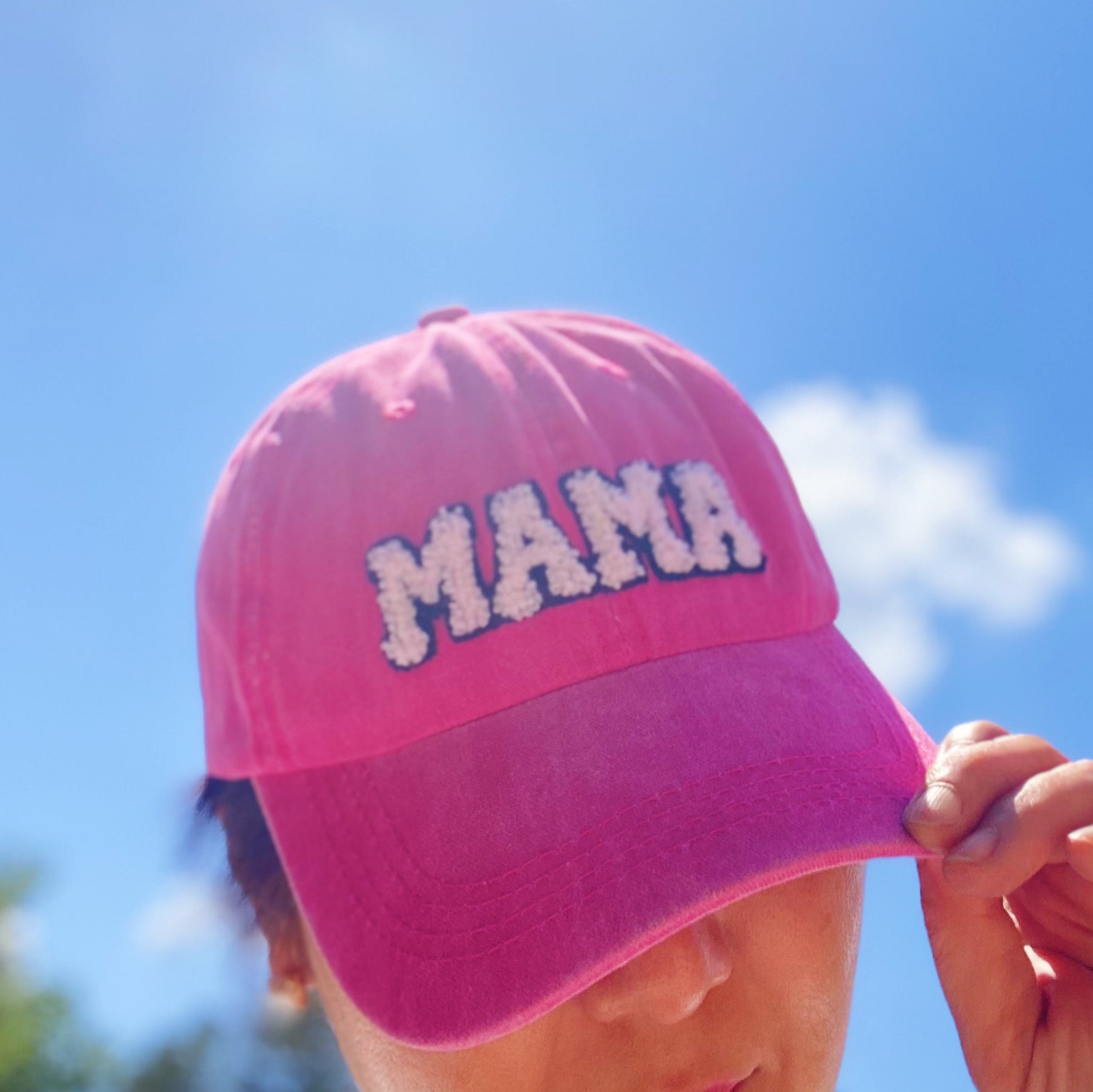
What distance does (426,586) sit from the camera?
1002 millimetres

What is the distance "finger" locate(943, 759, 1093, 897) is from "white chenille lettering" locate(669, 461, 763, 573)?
309mm

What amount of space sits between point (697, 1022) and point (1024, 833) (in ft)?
1.08

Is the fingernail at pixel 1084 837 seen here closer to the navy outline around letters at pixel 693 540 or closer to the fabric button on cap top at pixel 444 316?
the navy outline around letters at pixel 693 540

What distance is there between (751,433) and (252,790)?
633 millimetres

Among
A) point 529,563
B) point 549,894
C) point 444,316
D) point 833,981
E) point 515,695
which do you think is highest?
point 444,316

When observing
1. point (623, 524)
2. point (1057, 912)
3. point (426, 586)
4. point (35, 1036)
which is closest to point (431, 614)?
point (426, 586)

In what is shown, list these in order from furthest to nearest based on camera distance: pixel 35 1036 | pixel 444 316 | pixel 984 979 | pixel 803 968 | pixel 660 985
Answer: pixel 35 1036 < pixel 444 316 < pixel 984 979 < pixel 803 968 < pixel 660 985

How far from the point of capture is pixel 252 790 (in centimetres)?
117

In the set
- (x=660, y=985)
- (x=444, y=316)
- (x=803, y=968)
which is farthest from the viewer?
(x=444, y=316)

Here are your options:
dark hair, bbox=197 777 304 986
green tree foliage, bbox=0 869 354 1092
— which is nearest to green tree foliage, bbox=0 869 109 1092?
green tree foliage, bbox=0 869 354 1092

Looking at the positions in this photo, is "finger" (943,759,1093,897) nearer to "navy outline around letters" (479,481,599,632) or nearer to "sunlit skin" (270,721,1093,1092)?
"sunlit skin" (270,721,1093,1092)

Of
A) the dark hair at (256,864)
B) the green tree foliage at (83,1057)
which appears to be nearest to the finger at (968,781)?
the dark hair at (256,864)

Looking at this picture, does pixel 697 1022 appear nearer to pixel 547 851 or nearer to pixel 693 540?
pixel 547 851

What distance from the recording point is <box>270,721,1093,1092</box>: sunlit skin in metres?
0.94
